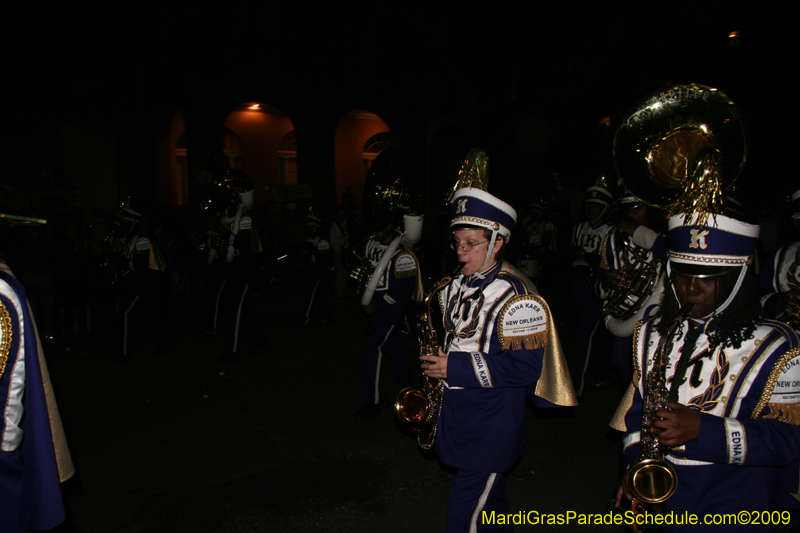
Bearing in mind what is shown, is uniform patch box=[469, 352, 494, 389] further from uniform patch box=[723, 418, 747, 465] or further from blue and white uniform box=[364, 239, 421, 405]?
blue and white uniform box=[364, 239, 421, 405]

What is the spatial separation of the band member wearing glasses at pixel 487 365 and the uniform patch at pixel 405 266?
2.33 meters

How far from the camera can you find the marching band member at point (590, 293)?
234 inches

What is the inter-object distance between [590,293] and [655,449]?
13.7ft

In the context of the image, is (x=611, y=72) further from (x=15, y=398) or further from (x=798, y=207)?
(x=15, y=398)

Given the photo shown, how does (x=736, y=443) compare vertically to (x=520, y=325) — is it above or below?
below

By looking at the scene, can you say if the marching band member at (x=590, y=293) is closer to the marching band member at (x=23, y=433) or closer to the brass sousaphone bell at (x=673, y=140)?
the brass sousaphone bell at (x=673, y=140)

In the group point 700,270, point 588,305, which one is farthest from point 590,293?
point 700,270

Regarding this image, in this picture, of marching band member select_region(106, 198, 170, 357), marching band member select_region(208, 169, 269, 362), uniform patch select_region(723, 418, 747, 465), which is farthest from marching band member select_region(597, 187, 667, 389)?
marching band member select_region(106, 198, 170, 357)

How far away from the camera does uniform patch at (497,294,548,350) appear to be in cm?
272

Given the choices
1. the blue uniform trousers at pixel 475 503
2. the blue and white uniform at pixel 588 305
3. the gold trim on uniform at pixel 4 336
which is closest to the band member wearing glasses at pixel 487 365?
the blue uniform trousers at pixel 475 503

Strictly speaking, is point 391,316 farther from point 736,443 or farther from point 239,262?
point 736,443

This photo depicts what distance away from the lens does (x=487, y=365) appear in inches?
107

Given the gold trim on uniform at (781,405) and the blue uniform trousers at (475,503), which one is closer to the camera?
the gold trim on uniform at (781,405)

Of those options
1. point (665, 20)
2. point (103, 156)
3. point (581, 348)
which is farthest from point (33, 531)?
point (665, 20)
